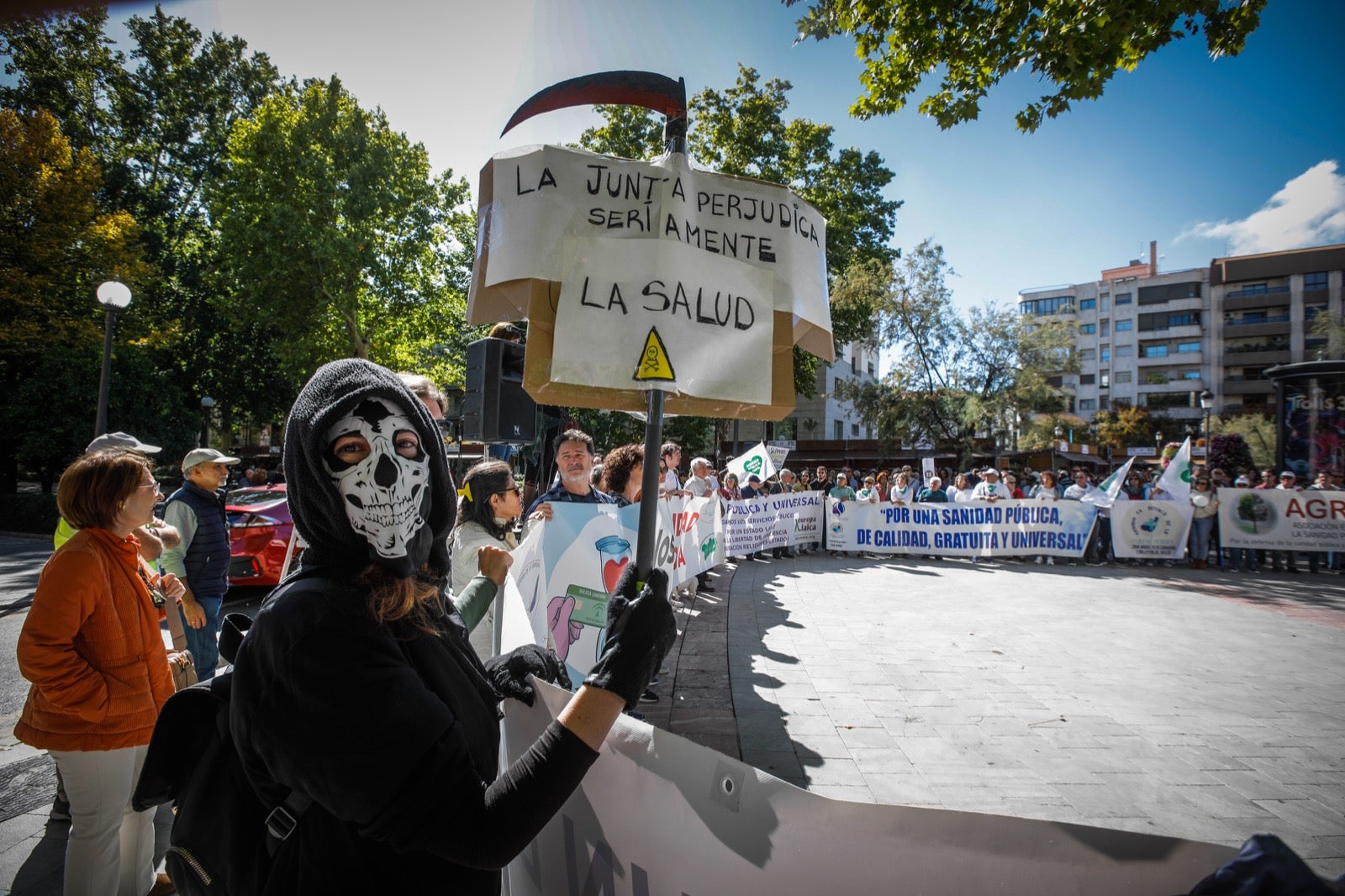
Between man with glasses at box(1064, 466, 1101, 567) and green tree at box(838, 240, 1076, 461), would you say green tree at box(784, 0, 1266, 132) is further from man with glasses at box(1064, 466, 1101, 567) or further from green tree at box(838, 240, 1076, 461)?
green tree at box(838, 240, 1076, 461)

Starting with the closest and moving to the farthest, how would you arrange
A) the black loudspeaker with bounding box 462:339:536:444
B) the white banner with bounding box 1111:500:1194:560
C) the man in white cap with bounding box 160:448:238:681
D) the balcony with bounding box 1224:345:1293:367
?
the man in white cap with bounding box 160:448:238:681 → the black loudspeaker with bounding box 462:339:536:444 → the white banner with bounding box 1111:500:1194:560 → the balcony with bounding box 1224:345:1293:367

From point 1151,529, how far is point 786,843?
15.2 m

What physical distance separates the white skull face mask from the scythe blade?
58.6 inches

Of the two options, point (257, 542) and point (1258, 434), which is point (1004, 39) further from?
point (1258, 434)

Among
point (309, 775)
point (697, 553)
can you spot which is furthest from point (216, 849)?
point (697, 553)

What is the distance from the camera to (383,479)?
4.30 feet

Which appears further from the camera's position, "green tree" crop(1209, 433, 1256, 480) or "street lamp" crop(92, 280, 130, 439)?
"green tree" crop(1209, 433, 1256, 480)

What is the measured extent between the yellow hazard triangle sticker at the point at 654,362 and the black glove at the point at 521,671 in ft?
2.93

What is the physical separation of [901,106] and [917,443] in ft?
89.4

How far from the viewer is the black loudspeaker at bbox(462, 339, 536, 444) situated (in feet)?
19.8

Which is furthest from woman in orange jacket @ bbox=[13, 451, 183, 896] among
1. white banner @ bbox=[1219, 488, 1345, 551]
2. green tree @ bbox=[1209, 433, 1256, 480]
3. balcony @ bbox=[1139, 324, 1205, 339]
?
balcony @ bbox=[1139, 324, 1205, 339]

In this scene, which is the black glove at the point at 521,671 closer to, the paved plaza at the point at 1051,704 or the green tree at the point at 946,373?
the paved plaza at the point at 1051,704

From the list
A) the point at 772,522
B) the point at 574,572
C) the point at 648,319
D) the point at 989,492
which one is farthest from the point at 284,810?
the point at 989,492

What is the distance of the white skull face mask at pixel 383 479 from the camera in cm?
128
